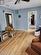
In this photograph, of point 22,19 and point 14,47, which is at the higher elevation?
point 22,19

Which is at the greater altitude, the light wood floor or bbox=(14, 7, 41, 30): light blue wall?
bbox=(14, 7, 41, 30): light blue wall

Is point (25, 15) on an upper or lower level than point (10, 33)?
upper

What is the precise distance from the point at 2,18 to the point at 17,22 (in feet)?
9.02

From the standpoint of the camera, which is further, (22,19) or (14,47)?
(22,19)

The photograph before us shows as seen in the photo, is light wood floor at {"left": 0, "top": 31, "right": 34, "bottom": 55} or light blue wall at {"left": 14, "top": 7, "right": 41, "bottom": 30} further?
light blue wall at {"left": 14, "top": 7, "right": 41, "bottom": 30}

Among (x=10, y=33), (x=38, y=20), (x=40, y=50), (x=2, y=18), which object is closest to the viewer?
(x=40, y=50)

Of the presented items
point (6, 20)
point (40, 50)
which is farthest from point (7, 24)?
point (40, 50)

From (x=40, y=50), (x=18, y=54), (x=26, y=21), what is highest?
(x=26, y=21)

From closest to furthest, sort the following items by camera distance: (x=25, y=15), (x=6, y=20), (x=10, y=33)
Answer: (x=10, y=33) → (x=6, y=20) → (x=25, y=15)

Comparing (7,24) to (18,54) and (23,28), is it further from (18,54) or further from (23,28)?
(18,54)

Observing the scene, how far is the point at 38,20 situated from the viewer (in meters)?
8.14

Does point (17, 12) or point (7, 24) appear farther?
point (17, 12)

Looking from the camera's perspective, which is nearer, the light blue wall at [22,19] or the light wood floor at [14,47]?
the light wood floor at [14,47]

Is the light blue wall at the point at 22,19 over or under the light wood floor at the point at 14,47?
over
